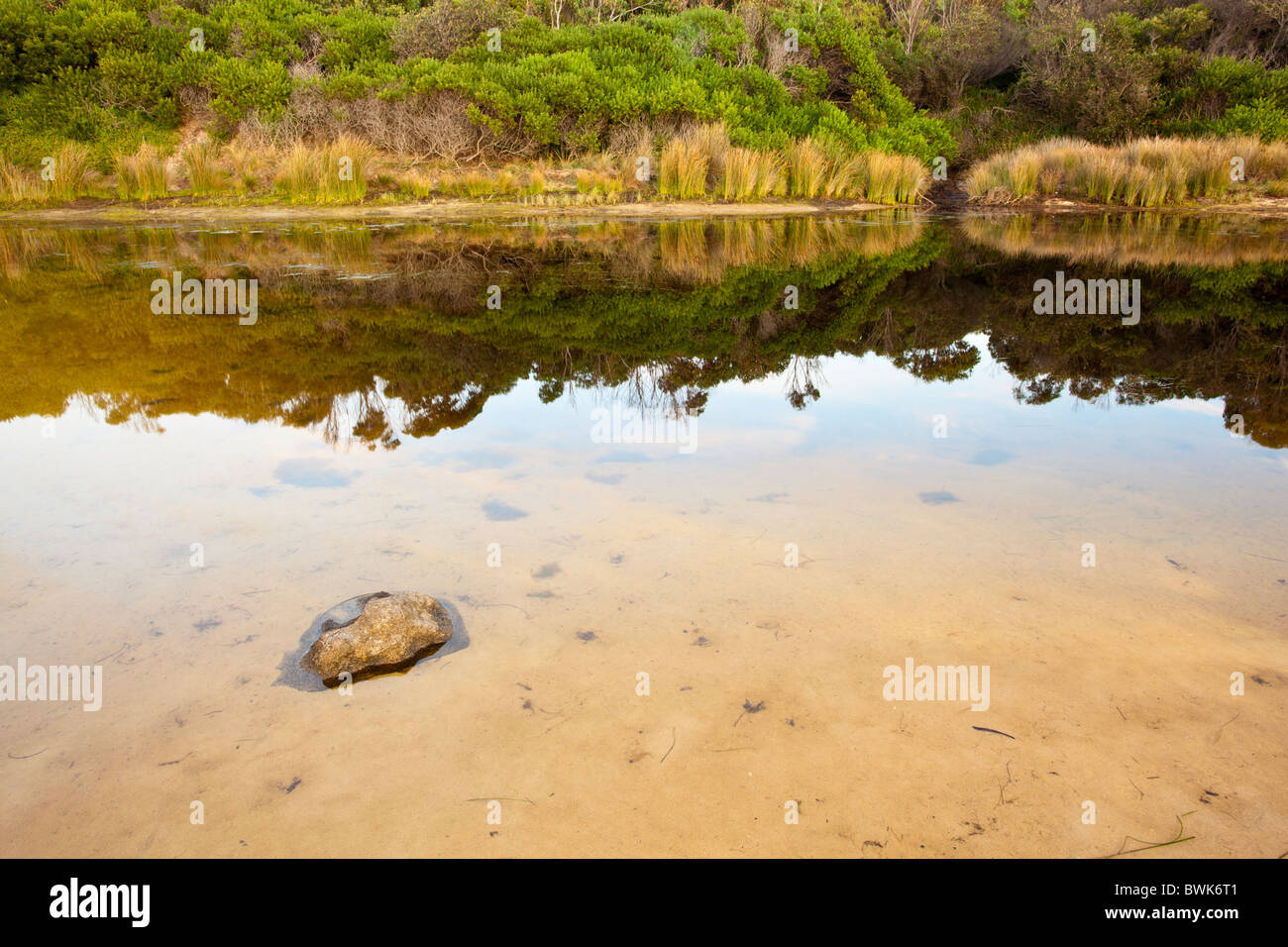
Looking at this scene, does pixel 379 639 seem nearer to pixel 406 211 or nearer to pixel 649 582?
pixel 649 582

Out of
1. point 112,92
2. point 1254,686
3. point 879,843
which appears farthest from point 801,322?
point 112,92

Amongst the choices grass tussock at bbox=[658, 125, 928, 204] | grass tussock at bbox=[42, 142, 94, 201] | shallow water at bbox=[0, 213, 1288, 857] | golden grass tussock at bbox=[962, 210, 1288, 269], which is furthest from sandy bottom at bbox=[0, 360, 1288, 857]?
grass tussock at bbox=[42, 142, 94, 201]

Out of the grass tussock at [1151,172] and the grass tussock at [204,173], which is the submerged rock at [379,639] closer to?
the grass tussock at [204,173]

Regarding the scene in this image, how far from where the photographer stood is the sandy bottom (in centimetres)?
211

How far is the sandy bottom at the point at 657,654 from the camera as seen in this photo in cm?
211

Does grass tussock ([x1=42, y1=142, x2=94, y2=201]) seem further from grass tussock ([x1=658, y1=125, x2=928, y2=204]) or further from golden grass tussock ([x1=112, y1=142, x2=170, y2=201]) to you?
grass tussock ([x1=658, y1=125, x2=928, y2=204])

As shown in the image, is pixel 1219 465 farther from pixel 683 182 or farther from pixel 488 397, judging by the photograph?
pixel 683 182

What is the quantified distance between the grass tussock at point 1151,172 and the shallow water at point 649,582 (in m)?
12.9

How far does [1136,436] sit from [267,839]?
15.7 ft

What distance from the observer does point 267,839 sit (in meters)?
2.08

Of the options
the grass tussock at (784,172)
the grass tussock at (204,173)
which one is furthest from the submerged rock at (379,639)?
the grass tussock at (204,173)

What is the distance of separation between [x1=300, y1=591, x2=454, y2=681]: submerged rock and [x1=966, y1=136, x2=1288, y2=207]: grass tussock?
19.8 metres

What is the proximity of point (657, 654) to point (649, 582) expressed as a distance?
1.54 feet

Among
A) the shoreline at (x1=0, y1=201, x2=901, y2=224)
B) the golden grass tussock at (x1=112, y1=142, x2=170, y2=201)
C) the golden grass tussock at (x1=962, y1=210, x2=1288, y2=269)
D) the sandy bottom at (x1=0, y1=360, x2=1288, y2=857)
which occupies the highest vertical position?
the golden grass tussock at (x1=112, y1=142, x2=170, y2=201)
